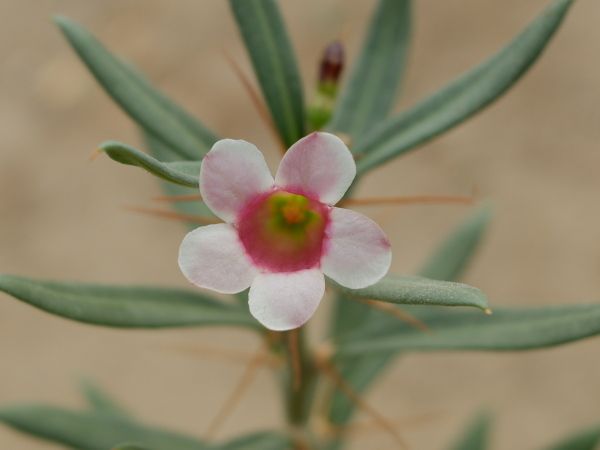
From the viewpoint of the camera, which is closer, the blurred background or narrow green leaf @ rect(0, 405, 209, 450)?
narrow green leaf @ rect(0, 405, 209, 450)

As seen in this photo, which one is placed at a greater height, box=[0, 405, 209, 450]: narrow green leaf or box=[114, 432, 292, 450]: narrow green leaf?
box=[114, 432, 292, 450]: narrow green leaf

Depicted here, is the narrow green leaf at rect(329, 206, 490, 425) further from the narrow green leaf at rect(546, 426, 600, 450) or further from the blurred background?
the blurred background

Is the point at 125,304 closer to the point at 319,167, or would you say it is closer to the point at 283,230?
the point at 283,230

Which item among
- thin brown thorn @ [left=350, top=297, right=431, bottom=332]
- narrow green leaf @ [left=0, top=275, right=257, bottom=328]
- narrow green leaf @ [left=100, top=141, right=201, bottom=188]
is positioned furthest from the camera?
thin brown thorn @ [left=350, top=297, right=431, bottom=332]

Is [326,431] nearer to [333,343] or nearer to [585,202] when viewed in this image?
[333,343]

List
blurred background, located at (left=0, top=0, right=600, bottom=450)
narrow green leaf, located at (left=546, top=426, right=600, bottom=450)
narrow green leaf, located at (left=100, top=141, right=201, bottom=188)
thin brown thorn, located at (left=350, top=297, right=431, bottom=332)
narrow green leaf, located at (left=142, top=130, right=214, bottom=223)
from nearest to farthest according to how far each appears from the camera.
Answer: narrow green leaf, located at (left=100, top=141, right=201, bottom=188)
thin brown thorn, located at (left=350, top=297, right=431, bottom=332)
narrow green leaf, located at (left=142, top=130, right=214, bottom=223)
narrow green leaf, located at (left=546, top=426, right=600, bottom=450)
blurred background, located at (left=0, top=0, right=600, bottom=450)

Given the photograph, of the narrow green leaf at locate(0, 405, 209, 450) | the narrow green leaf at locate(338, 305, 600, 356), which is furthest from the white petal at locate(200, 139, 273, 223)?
the narrow green leaf at locate(0, 405, 209, 450)

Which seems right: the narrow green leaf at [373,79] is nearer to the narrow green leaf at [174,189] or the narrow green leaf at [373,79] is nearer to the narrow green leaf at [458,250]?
the narrow green leaf at [174,189]
